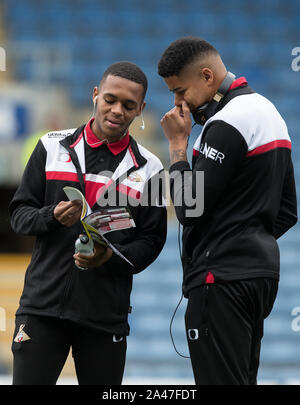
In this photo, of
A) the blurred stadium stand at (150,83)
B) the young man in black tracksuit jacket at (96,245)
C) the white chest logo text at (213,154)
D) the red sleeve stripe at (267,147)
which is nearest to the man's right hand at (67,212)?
the young man in black tracksuit jacket at (96,245)

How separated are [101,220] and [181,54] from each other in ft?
1.94

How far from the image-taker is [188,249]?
2252mm

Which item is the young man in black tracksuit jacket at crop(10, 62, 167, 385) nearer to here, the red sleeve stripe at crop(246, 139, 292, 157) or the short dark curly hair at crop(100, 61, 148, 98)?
the short dark curly hair at crop(100, 61, 148, 98)

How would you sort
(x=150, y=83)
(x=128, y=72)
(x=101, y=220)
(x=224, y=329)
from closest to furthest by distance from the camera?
(x=224, y=329)
(x=101, y=220)
(x=128, y=72)
(x=150, y=83)

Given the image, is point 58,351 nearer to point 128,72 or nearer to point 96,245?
point 96,245

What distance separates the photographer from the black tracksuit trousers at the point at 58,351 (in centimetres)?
231

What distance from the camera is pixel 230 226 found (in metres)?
2.14

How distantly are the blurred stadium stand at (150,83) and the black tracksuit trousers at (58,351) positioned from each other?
3983 millimetres

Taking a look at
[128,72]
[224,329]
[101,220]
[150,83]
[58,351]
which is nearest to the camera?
[224,329]

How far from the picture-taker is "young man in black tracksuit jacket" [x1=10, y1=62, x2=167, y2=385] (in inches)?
91.7

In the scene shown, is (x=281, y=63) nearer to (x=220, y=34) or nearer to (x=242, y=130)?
(x=220, y=34)

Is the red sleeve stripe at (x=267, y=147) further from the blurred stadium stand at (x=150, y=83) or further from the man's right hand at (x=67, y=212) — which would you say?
the blurred stadium stand at (x=150, y=83)

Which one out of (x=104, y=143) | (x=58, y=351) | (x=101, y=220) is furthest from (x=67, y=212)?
(x=58, y=351)

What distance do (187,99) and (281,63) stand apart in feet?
23.3
